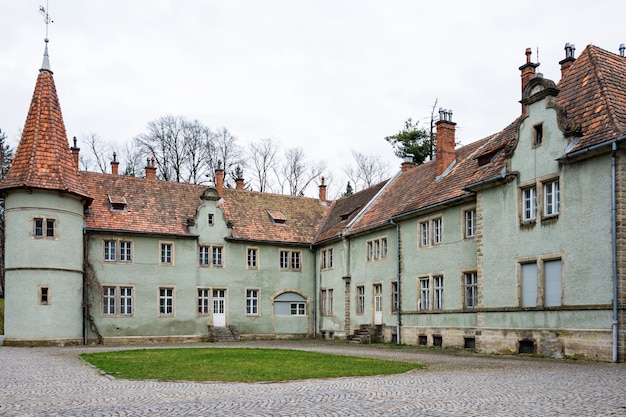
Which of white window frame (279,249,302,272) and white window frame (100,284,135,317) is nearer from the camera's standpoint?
white window frame (100,284,135,317)

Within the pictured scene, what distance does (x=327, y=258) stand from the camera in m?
36.6

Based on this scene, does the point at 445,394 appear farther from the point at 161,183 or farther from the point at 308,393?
the point at 161,183

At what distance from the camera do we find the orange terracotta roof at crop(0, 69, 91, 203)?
2934cm

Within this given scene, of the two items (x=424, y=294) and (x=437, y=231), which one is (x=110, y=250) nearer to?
(x=424, y=294)

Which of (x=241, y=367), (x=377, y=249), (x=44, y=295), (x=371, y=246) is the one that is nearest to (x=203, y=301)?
(x=44, y=295)

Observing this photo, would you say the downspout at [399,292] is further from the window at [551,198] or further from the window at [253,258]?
the window at [253,258]

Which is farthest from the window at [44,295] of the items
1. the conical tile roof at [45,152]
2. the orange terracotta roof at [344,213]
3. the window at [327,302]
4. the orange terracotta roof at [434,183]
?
the orange terracotta roof at [434,183]

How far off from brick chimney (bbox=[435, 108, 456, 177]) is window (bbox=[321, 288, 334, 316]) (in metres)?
9.99

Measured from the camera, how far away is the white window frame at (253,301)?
3584 cm

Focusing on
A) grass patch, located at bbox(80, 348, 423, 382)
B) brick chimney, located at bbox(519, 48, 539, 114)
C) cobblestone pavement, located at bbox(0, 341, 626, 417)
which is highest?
brick chimney, located at bbox(519, 48, 539, 114)

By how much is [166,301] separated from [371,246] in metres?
10.9

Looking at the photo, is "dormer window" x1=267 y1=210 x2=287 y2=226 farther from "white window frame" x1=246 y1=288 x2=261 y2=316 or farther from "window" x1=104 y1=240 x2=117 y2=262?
"window" x1=104 y1=240 x2=117 y2=262

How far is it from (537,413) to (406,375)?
18.6 feet

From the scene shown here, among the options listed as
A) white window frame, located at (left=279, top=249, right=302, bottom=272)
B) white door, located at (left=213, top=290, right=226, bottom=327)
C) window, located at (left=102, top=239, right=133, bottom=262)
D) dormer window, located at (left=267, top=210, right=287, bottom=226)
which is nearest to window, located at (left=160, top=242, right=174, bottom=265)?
window, located at (left=102, top=239, right=133, bottom=262)
